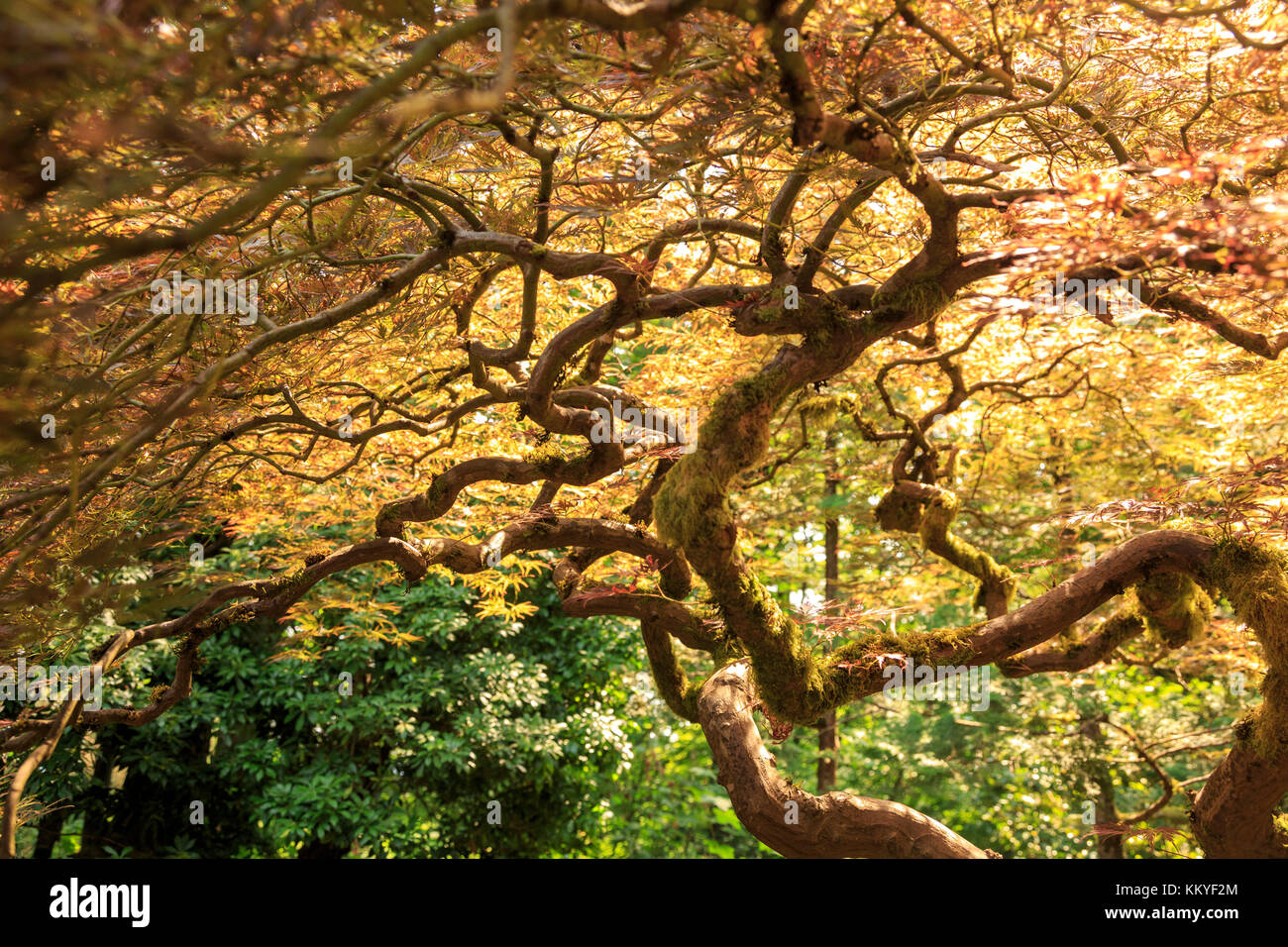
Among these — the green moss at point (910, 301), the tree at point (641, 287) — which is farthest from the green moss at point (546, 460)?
the green moss at point (910, 301)

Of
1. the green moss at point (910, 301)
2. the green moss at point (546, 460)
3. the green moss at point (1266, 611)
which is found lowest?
the green moss at point (1266, 611)

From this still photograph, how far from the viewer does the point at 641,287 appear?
302 cm

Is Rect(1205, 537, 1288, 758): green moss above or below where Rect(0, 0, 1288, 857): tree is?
below

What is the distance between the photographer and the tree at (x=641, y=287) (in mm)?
1706

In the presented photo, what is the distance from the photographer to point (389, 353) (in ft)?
12.7

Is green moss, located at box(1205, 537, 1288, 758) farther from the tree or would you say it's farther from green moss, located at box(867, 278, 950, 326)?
green moss, located at box(867, 278, 950, 326)

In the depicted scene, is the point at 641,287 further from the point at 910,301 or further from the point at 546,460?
the point at 546,460

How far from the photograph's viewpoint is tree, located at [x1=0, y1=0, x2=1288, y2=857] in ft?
5.60

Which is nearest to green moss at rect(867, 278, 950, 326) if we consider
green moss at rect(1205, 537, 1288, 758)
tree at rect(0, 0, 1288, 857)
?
tree at rect(0, 0, 1288, 857)

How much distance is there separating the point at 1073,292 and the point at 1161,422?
11.5 feet

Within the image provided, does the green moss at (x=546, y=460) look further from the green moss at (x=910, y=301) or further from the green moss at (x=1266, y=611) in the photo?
the green moss at (x=1266, y=611)

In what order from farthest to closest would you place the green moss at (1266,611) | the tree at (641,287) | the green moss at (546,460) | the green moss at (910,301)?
1. the green moss at (546,460)
2. the green moss at (1266,611)
3. the green moss at (910,301)
4. the tree at (641,287)

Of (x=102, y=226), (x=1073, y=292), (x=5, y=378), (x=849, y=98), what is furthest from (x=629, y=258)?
(x=5, y=378)

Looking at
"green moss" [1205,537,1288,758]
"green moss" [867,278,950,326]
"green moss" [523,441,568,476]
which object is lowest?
"green moss" [1205,537,1288,758]
